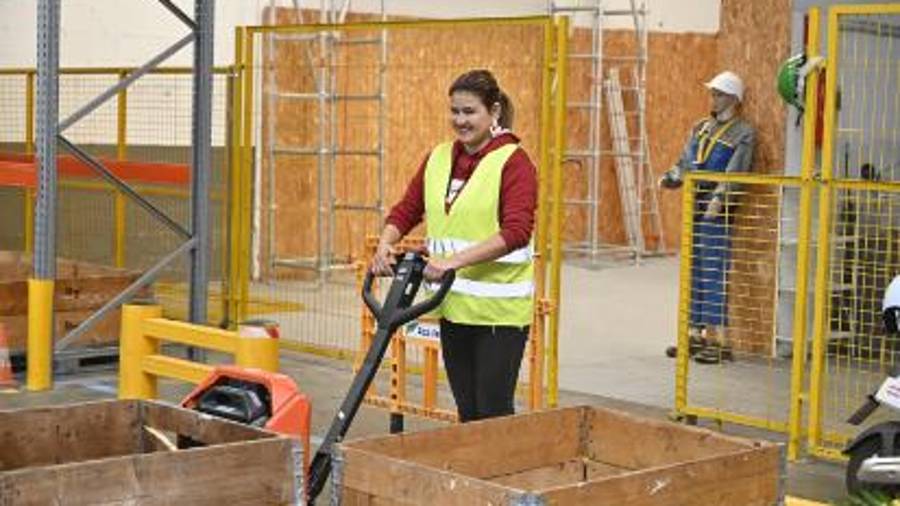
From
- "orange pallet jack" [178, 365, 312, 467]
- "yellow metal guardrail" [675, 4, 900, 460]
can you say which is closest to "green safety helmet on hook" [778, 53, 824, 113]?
"yellow metal guardrail" [675, 4, 900, 460]

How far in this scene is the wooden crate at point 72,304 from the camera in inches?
396

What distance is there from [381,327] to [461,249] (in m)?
0.67

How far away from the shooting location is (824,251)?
7785 mm

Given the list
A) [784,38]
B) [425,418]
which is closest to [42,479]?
[425,418]

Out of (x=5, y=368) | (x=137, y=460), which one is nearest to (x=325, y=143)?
(x=5, y=368)

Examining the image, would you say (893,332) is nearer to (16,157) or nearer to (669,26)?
(16,157)

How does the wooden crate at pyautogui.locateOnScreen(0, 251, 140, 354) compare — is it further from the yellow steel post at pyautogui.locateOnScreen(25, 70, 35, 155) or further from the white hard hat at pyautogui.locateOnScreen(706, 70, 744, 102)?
the white hard hat at pyautogui.locateOnScreen(706, 70, 744, 102)

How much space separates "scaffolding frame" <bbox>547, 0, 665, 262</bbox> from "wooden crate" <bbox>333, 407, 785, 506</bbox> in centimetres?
1278

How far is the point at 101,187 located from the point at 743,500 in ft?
30.8

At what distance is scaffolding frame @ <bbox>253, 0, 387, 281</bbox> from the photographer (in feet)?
48.8

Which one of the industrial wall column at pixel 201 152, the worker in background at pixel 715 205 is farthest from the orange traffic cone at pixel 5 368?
the worker in background at pixel 715 205

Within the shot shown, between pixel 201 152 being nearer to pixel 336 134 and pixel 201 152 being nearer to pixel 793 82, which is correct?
pixel 793 82

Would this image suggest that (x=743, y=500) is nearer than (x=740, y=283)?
Yes

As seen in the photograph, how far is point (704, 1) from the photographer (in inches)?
797
